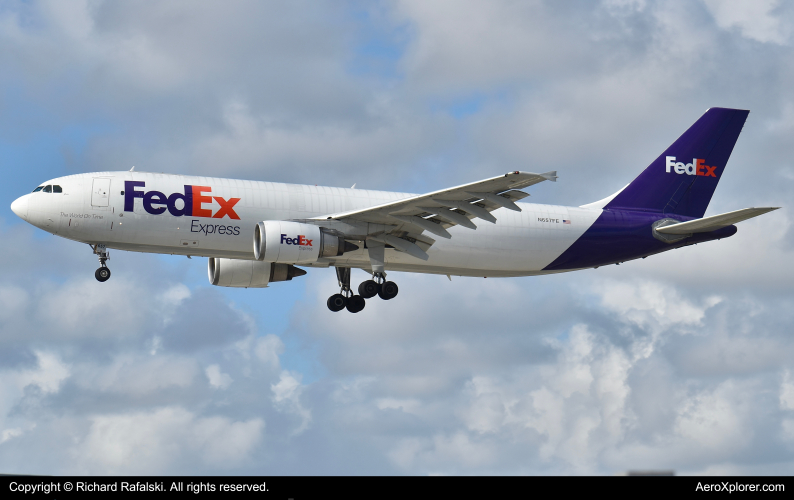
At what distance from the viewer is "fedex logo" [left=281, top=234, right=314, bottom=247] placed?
35938 millimetres

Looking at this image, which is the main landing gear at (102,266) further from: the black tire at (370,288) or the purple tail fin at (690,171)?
the purple tail fin at (690,171)

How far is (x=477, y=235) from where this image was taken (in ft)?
132

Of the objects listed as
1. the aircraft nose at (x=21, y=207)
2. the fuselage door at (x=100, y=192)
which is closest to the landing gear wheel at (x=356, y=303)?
the fuselage door at (x=100, y=192)

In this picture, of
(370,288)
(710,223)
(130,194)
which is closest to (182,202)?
(130,194)

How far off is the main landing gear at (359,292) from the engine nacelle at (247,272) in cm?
294

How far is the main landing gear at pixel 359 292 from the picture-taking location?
39.9 meters

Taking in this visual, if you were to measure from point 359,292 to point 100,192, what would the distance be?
11621 mm

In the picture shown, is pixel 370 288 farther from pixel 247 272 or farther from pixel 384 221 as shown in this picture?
pixel 247 272

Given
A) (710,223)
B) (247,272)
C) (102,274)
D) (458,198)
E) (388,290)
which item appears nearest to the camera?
(458,198)

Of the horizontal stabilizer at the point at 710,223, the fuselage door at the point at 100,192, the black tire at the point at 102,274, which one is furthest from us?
the horizontal stabilizer at the point at 710,223

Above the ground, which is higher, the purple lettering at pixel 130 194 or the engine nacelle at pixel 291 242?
the purple lettering at pixel 130 194

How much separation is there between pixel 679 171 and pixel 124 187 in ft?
85.8

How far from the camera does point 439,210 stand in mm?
36688
